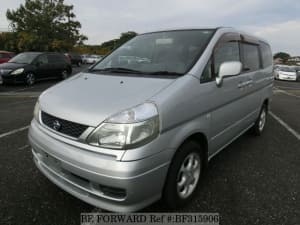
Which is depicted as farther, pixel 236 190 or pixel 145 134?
pixel 236 190

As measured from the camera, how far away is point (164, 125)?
2062mm

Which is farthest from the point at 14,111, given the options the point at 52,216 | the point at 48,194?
the point at 52,216

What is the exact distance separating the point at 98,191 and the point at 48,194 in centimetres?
95

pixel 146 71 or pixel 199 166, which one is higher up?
pixel 146 71

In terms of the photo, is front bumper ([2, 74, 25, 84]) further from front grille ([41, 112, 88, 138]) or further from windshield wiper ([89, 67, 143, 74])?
front grille ([41, 112, 88, 138])

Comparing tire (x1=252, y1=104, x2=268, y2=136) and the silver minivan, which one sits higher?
the silver minivan

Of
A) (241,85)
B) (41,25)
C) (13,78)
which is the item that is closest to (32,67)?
(13,78)

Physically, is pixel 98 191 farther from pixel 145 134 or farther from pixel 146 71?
pixel 146 71

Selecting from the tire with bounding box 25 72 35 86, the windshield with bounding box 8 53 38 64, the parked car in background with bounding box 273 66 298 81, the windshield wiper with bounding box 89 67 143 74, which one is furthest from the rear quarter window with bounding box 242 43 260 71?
the parked car in background with bounding box 273 66 298 81

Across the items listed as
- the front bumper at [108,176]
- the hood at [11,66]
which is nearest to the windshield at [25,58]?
the hood at [11,66]

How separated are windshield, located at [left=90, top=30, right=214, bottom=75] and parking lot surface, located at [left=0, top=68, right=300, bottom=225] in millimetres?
1382

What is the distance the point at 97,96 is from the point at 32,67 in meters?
10.7

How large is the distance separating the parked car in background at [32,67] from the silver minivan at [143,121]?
920 cm

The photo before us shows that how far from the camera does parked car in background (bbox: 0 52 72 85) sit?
11.0 metres
